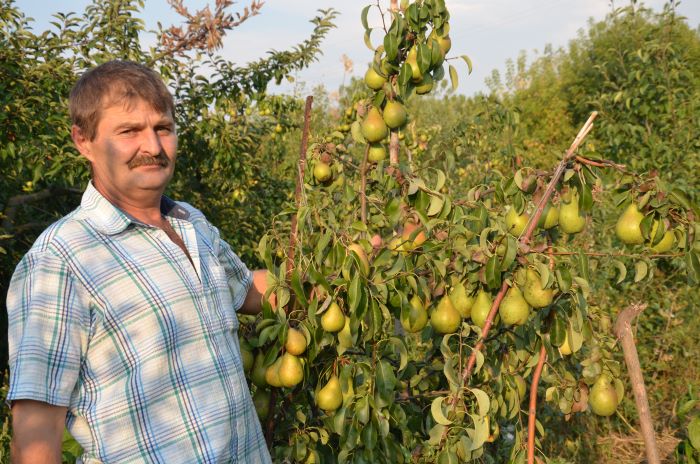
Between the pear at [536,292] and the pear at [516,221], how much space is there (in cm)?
19

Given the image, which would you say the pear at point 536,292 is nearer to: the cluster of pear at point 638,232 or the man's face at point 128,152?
the cluster of pear at point 638,232

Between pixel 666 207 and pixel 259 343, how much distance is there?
105 cm

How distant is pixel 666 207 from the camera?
1702mm

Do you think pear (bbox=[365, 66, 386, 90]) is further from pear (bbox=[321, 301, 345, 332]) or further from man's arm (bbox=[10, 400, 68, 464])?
man's arm (bbox=[10, 400, 68, 464])

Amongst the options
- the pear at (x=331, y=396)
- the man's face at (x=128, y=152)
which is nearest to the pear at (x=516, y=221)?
the pear at (x=331, y=396)

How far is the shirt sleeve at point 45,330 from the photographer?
1343 millimetres

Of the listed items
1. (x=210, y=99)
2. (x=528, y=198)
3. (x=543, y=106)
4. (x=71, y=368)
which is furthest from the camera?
(x=543, y=106)

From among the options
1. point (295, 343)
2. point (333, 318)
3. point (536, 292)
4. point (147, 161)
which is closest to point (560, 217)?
point (536, 292)

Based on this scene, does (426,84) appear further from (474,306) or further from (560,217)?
(474,306)

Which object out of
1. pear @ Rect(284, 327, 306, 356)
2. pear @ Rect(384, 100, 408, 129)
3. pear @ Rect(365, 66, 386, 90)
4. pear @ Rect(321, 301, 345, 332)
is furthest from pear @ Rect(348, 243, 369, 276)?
pear @ Rect(365, 66, 386, 90)

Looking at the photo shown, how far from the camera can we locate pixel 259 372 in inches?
71.4

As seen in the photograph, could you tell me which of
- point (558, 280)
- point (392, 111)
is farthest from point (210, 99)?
point (558, 280)

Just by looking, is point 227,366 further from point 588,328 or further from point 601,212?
point 601,212

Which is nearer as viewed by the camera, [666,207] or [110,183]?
[110,183]
